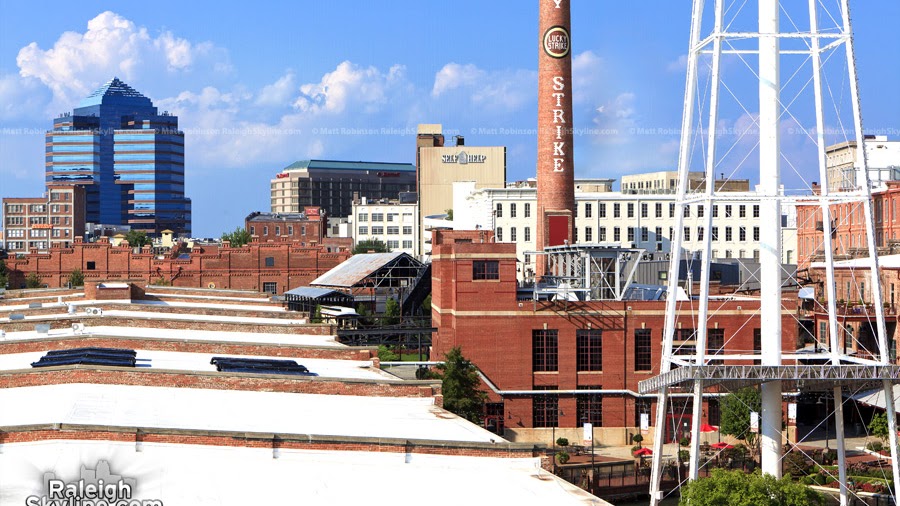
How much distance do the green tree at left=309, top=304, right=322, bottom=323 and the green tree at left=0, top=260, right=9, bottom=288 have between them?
156 ft

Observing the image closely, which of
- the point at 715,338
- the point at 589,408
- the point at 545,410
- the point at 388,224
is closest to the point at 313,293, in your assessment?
the point at 545,410

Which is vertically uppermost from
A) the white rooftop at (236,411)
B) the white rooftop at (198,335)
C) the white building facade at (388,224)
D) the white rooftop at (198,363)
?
the white building facade at (388,224)

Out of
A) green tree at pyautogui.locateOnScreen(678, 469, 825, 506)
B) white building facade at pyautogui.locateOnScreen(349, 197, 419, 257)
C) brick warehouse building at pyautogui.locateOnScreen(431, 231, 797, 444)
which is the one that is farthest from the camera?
white building facade at pyautogui.locateOnScreen(349, 197, 419, 257)

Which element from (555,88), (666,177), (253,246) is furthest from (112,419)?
(666,177)

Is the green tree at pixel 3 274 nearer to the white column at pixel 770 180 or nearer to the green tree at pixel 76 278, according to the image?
the green tree at pixel 76 278

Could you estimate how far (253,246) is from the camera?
124 m

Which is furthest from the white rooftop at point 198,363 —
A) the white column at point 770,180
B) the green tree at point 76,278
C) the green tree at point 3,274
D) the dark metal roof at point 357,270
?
the green tree at point 76,278

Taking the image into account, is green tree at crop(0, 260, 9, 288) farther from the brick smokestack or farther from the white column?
the white column

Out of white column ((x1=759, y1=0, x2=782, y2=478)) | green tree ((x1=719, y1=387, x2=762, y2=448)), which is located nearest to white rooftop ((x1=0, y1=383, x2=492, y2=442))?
white column ((x1=759, y1=0, x2=782, y2=478))

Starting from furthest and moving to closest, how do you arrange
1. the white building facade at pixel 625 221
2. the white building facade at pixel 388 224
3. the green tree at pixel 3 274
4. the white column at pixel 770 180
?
the white building facade at pixel 388 224 < the green tree at pixel 3 274 < the white building facade at pixel 625 221 < the white column at pixel 770 180

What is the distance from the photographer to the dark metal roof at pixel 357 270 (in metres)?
91.1

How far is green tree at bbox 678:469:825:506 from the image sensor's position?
108 ft

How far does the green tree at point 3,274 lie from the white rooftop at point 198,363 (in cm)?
7545

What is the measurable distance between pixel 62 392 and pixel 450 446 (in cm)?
1244
